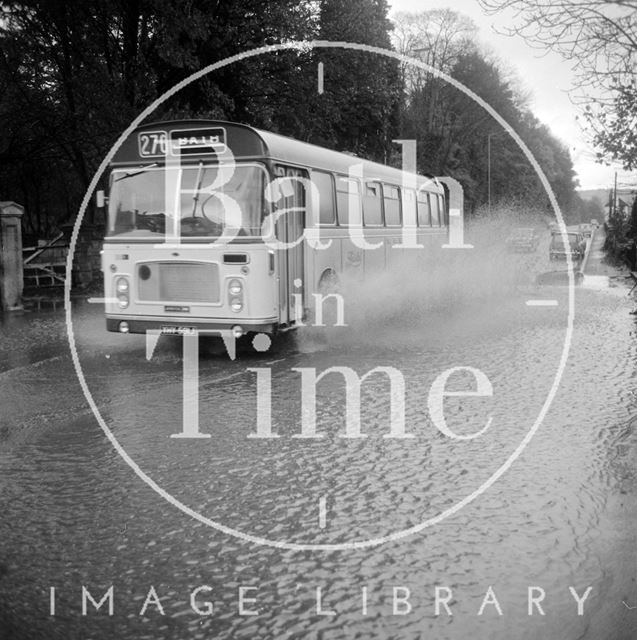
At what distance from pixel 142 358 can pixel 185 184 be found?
247cm

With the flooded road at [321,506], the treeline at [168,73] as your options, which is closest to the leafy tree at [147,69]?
the treeline at [168,73]

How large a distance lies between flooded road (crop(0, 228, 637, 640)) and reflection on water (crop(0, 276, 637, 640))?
0.7 inches

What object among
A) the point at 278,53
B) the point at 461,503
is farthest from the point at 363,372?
the point at 278,53

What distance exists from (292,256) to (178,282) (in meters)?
1.67

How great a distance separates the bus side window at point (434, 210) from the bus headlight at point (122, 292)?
35.4 ft

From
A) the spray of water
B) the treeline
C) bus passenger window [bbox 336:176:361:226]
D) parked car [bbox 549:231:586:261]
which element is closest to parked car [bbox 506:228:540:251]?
parked car [bbox 549:231:586:261]

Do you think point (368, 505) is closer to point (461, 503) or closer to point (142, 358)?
point (461, 503)

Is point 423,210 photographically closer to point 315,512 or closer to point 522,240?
point 315,512

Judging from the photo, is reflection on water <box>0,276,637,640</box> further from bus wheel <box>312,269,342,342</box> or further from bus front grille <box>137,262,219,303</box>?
bus wheel <box>312,269,342,342</box>

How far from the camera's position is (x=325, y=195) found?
44.1ft

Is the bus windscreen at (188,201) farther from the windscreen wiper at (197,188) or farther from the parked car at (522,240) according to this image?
the parked car at (522,240)

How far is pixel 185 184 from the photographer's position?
37.1 ft

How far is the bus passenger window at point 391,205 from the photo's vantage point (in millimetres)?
16719

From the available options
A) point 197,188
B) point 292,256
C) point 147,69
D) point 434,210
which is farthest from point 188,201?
point 147,69
